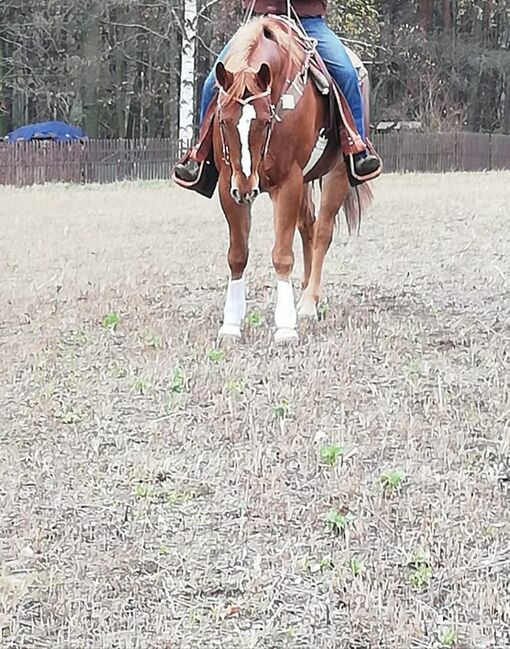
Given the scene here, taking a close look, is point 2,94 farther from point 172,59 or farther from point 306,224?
point 306,224

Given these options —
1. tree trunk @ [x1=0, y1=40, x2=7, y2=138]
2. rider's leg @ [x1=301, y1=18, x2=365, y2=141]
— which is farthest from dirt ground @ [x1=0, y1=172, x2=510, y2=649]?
tree trunk @ [x1=0, y1=40, x2=7, y2=138]

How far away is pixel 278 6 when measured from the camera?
7844 mm

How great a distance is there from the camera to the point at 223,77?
6.50 m

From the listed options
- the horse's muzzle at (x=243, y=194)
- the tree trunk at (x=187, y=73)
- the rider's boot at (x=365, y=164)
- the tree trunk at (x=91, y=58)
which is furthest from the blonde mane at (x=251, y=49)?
the tree trunk at (x=91, y=58)

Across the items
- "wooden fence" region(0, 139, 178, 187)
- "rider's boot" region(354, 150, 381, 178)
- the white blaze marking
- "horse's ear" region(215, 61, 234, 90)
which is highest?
"horse's ear" region(215, 61, 234, 90)

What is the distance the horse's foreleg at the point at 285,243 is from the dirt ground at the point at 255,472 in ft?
0.57

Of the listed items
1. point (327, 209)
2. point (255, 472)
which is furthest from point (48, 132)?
point (255, 472)

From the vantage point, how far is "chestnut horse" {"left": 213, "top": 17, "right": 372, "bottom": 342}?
650 cm

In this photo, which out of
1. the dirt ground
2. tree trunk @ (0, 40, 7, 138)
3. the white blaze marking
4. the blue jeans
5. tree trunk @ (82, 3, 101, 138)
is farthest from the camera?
tree trunk @ (0, 40, 7, 138)

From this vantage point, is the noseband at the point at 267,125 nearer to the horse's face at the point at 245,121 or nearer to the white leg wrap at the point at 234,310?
the horse's face at the point at 245,121

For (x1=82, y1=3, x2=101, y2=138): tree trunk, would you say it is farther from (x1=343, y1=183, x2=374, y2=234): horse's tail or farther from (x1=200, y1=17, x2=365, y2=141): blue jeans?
(x1=200, y1=17, x2=365, y2=141): blue jeans

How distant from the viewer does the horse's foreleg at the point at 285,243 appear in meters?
7.22

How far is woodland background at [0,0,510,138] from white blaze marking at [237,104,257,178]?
27.2 metres

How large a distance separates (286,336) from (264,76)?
5.32 ft
